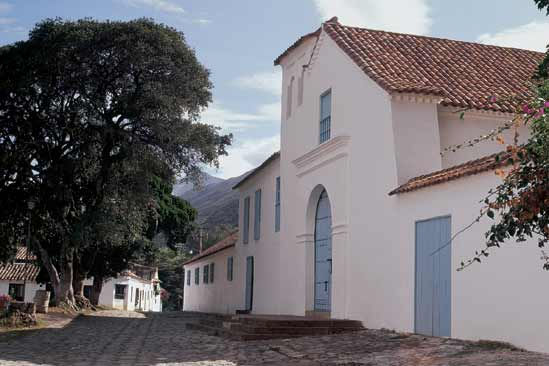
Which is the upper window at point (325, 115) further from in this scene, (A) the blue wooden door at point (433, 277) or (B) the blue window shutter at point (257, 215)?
(B) the blue window shutter at point (257, 215)

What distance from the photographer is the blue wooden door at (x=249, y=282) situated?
2459 centimetres

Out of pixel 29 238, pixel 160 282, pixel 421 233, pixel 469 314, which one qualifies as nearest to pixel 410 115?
pixel 421 233

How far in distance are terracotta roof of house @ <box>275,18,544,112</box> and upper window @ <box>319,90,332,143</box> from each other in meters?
1.39

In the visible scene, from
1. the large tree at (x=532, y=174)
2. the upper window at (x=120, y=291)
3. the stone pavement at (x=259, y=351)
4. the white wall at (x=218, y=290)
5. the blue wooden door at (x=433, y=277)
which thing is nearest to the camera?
the large tree at (x=532, y=174)

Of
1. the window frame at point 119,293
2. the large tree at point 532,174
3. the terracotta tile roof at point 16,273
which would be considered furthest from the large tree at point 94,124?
the window frame at point 119,293

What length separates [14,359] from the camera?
10750 mm

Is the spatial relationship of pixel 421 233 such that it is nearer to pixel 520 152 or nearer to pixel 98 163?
pixel 520 152

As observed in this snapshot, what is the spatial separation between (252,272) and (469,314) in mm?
14447

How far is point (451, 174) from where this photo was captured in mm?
11547

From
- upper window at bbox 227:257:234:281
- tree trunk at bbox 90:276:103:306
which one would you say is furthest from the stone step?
tree trunk at bbox 90:276:103:306

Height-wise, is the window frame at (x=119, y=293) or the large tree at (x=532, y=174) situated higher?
the large tree at (x=532, y=174)

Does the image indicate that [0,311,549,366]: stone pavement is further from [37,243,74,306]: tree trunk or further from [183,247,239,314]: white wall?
[183,247,239,314]: white wall

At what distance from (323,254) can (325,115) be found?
11.1 feet

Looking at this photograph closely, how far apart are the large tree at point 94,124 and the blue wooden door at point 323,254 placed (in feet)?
20.7
